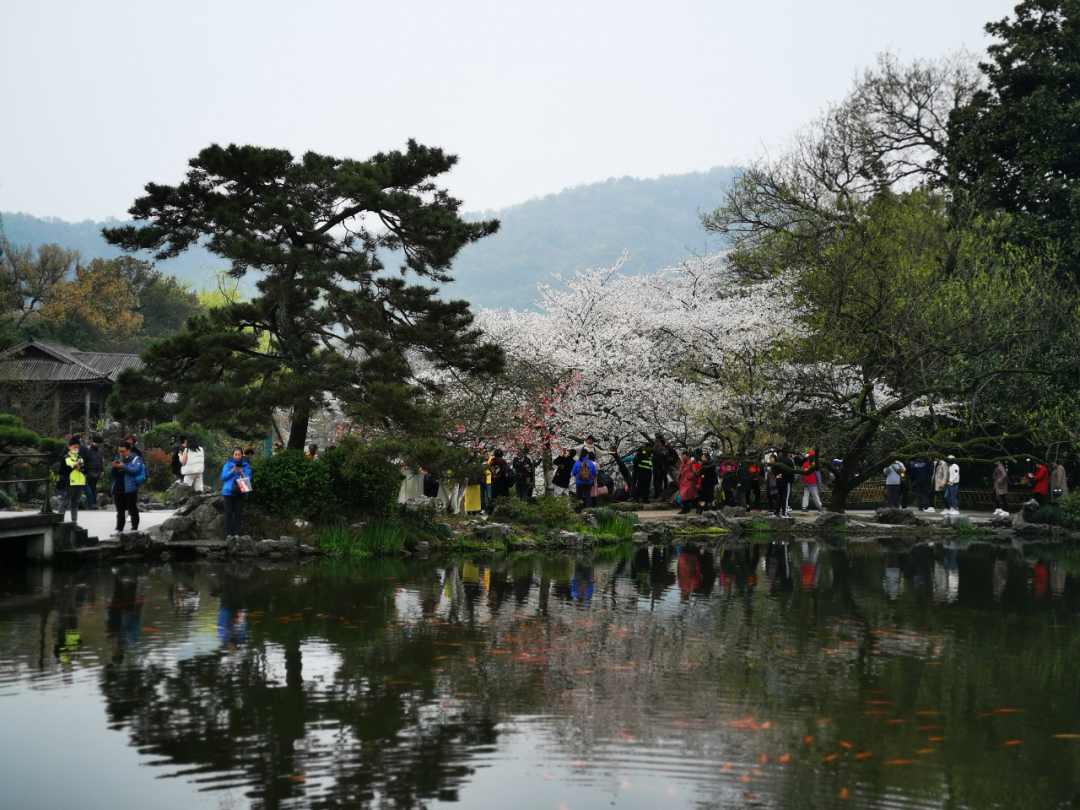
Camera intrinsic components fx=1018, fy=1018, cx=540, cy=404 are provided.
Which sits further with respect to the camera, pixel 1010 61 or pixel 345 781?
pixel 1010 61

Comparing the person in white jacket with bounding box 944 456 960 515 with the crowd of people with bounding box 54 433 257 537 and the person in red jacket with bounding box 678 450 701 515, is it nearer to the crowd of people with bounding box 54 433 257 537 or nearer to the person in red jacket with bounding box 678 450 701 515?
the person in red jacket with bounding box 678 450 701 515

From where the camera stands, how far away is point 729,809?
5.28 metres

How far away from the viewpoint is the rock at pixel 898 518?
2609 cm

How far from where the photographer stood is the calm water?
18.5ft

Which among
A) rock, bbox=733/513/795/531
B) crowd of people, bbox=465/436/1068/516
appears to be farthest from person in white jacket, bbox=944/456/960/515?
rock, bbox=733/513/795/531

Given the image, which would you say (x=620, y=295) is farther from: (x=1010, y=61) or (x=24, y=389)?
(x=24, y=389)

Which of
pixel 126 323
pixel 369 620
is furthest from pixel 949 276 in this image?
pixel 126 323

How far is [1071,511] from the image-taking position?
26109mm

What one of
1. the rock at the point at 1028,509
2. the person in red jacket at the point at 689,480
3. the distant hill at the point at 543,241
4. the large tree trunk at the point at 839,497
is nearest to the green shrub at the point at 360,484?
the person in red jacket at the point at 689,480

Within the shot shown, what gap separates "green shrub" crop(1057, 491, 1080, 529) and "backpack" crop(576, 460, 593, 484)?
41.0 ft

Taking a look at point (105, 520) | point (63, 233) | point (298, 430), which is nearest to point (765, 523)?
point (298, 430)

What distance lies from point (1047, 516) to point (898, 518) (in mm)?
4061

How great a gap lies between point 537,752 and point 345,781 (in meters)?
1.26

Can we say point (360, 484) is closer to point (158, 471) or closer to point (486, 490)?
point (486, 490)
